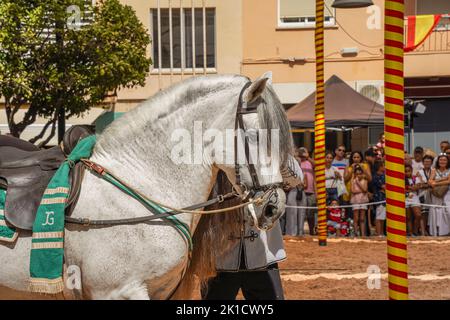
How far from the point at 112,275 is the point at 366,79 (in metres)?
18.7

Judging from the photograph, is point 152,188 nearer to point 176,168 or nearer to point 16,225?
point 176,168

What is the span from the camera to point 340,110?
16844 mm

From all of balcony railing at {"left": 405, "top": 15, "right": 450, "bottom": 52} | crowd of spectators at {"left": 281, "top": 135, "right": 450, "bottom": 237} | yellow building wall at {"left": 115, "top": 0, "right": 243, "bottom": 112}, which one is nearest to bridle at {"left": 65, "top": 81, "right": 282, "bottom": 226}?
crowd of spectators at {"left": 281, "top": 135, "right": 450, "bottom": 237}

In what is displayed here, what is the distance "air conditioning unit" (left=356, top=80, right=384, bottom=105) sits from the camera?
21938 mm

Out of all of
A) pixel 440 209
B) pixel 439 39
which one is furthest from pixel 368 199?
pixel 439 39

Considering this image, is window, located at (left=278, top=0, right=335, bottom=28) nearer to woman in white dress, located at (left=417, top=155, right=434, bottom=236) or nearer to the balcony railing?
the balcony railing

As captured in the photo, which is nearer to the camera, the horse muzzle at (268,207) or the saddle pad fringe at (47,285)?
the saddle pad fringe at (47,285)

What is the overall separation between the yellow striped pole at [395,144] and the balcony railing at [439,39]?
724 inches

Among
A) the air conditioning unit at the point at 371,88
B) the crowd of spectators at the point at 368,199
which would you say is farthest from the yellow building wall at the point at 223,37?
the crowd of spectators at the point at 368,199

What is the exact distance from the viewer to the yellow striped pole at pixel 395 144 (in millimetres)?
4277

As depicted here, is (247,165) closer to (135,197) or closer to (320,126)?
(135,197)

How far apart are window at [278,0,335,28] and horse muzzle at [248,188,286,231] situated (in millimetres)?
18376

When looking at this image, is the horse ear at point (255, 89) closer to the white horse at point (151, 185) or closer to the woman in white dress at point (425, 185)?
the white horse at point (151, 185)

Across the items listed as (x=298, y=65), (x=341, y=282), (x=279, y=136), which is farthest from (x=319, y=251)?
(x=298, y=65)
